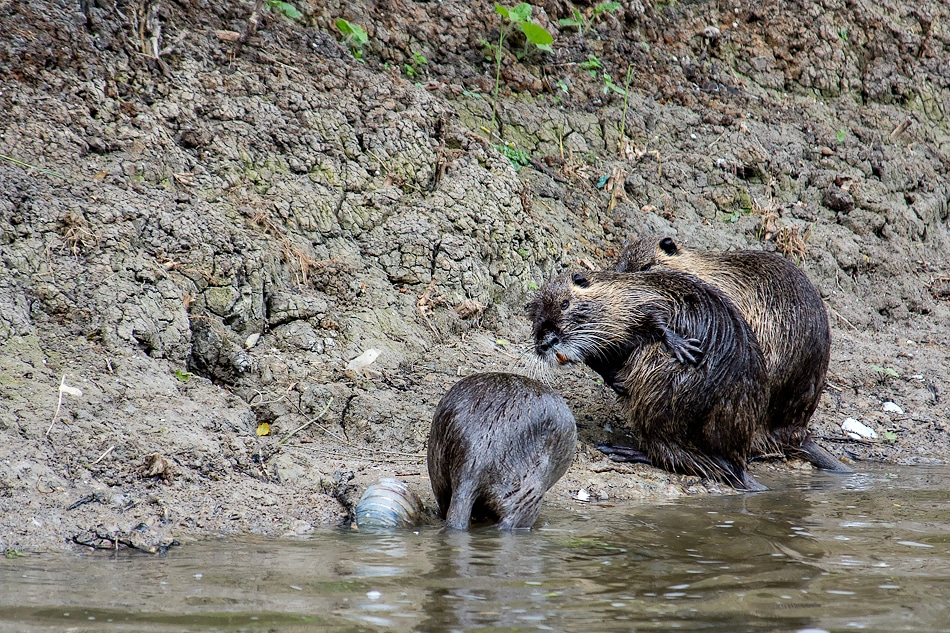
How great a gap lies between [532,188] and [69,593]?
5127 mm

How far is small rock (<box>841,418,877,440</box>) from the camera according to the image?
5883mm

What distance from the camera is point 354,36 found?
22.4ft

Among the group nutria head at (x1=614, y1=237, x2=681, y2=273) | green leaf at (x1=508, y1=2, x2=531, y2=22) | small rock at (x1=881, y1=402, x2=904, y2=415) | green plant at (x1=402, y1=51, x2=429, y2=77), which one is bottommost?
small rock at (x1=881, y1=402, x2=904, y2=415)

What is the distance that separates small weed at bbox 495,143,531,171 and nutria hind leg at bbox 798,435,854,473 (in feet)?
9.93

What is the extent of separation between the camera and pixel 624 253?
251 inches

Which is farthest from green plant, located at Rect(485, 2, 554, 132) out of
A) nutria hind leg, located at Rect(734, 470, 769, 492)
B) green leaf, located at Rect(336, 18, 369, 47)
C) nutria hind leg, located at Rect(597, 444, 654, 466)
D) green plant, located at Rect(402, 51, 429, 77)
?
nutria hind leg, located at Rect(734, 470, 769, 492)

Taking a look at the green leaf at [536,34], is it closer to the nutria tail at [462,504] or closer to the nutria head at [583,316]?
the nutria head at [583,316]

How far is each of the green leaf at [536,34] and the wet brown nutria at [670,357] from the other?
2.76m

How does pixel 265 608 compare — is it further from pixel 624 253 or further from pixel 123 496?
pixel 624 253

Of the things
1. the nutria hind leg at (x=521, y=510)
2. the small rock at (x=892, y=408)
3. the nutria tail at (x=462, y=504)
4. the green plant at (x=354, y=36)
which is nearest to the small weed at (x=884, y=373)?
the small rock at (x=892, y=408)

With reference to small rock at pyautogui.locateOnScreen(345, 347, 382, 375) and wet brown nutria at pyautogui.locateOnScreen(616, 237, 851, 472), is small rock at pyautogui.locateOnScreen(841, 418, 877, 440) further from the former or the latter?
small rock at pyautogui.locateOnScreen(345, 347, 382, 375)

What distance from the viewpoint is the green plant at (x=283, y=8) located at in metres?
6.67

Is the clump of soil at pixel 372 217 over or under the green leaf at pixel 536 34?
under

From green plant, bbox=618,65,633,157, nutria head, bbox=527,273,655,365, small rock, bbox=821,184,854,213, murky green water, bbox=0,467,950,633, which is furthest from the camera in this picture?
small rock, bbox=821,184,854,213
